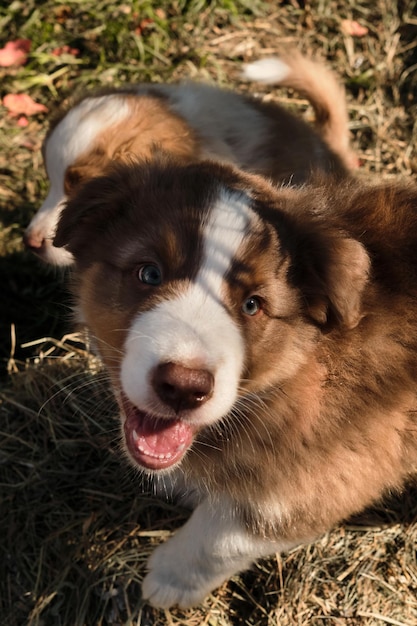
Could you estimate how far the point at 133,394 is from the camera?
2.18 metres

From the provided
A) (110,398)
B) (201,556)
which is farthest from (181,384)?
(110,398)

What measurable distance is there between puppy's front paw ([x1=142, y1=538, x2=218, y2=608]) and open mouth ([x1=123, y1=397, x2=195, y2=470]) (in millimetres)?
858

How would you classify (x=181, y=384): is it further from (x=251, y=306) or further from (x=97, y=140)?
(x=97, y=140)

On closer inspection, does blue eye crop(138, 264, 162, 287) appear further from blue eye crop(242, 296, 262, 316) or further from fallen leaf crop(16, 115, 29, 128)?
fallen leaf crop(16, 115, 29, 128)

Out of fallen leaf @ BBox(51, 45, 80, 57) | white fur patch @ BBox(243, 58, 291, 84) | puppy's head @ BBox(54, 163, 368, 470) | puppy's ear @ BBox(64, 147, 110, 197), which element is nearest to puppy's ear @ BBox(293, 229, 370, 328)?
puppy's head @ BBox(54, 163, 368, 470)

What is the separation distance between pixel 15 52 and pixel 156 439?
3632mm

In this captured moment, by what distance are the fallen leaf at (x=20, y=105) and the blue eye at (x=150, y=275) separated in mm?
3082

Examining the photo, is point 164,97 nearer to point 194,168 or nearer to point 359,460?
point 194,168

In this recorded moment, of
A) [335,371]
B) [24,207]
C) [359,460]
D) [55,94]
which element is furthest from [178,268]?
[55,94]

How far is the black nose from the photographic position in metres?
2.05

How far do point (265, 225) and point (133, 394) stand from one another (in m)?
0.68

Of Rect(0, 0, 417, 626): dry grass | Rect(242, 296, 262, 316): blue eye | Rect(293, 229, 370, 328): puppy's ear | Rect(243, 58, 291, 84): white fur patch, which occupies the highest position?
Rect(293, 229, 370, 328): puppy's ear

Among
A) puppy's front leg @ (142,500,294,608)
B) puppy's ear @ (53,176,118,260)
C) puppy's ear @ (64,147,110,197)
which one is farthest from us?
puppy's ear @ (64,147,110,197)

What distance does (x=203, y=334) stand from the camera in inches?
83.9
